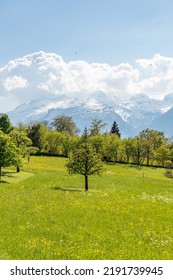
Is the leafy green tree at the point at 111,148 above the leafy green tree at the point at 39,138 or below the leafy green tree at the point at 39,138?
below

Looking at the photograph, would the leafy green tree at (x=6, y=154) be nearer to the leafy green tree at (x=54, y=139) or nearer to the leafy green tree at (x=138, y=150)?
the leafy green tree at (x=138, y=150)

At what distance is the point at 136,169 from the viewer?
111 m

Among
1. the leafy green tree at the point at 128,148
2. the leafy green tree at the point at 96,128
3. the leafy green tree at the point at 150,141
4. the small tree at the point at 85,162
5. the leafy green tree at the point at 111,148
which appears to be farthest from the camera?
the leafy green tree at the point at 96,128

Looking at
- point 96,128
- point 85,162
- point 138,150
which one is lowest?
point 85,162

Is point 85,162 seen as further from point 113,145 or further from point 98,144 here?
point 98,144

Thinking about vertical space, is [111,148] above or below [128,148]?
below

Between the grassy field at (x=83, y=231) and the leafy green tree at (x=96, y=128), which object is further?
the leafy green tree at (x=96, y=128)

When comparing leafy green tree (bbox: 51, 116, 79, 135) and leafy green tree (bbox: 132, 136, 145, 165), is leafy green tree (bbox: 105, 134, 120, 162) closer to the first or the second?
leafy green tree (bbox: 132, 136, 145, 165)

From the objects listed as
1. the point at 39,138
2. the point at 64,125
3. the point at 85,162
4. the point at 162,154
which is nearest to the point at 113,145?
the point at 162,154

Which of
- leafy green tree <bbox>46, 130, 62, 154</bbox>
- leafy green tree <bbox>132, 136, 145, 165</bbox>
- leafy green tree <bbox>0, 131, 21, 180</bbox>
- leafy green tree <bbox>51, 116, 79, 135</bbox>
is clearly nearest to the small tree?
leafy green tree <bbox>0, 131, 21, 180</bbox>

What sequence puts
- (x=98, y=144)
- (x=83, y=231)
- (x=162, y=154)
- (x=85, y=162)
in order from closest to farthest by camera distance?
(x=83, y=231) < (x=85, y=162) < (x=98, y=144) < (x=162, y=154)

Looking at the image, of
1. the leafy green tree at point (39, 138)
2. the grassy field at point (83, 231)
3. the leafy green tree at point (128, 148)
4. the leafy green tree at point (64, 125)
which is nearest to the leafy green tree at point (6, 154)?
the grassy field at point (83, 231)
